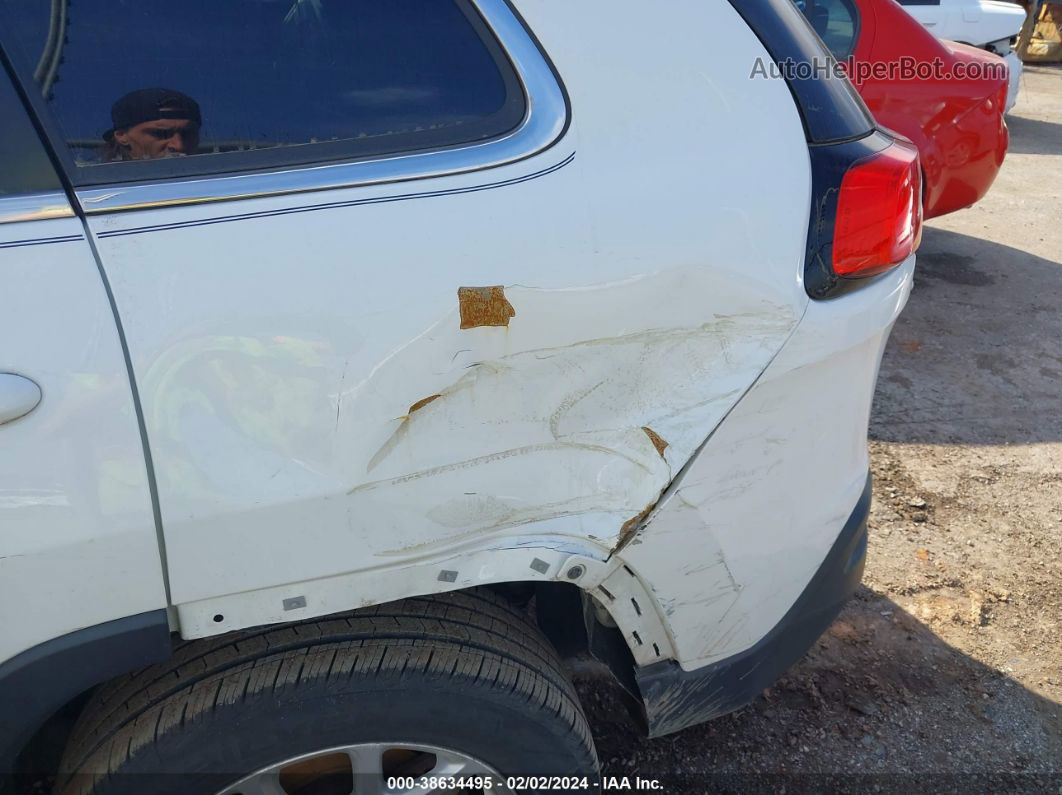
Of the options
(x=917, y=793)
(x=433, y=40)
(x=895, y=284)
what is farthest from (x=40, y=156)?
(x=917, y=793)

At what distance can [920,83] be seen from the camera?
14.3 feet

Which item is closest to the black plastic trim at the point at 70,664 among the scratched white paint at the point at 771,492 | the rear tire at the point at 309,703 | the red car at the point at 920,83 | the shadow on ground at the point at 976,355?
the rear tire at the point at 309,703

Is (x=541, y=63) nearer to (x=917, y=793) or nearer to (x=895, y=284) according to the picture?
(x=895, y=284)

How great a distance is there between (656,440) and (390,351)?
46 cm

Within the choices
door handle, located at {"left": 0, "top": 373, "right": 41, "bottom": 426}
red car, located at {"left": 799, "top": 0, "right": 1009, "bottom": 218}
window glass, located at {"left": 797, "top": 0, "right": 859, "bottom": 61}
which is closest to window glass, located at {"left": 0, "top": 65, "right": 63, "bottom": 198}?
door handle, located at {"left": 0, "top": 373, "right": 41, "bottom": 426}

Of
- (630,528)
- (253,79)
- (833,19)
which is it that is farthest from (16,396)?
(833,19)

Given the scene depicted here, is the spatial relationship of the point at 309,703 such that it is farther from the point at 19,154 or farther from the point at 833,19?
the point at 833,19

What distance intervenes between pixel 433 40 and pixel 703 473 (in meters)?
0.82

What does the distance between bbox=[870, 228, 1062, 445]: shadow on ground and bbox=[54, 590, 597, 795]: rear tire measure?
250 cm

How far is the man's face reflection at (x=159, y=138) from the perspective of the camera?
122cm

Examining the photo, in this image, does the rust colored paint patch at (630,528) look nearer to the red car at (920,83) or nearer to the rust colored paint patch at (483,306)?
the rust colored paint patch at (483,306)

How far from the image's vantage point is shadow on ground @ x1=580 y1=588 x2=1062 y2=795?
210 centimetres

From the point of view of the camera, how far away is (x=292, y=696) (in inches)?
54.1

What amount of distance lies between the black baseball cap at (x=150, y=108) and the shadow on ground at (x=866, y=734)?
67.4 inches
